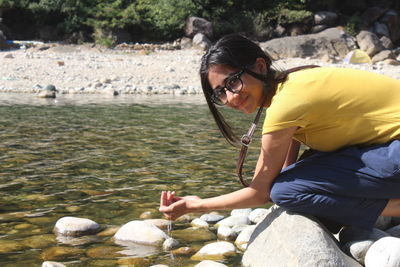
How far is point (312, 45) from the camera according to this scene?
2180 centimetres

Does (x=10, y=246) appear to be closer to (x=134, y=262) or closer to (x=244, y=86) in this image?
(x=134, y=262)

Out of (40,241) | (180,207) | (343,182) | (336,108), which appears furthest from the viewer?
(40,241)

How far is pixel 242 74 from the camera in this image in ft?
7.89

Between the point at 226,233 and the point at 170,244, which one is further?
the point at 226,233

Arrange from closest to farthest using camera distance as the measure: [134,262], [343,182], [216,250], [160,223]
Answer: [343,182], [134,262], [216,250], [160,223]

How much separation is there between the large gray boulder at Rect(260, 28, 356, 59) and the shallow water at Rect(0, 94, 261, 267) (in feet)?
40.8

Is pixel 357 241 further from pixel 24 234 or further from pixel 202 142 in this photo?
pixel 202 142

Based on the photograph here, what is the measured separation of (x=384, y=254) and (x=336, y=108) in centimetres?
64

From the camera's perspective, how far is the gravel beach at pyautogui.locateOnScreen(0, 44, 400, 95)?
43.8 ft

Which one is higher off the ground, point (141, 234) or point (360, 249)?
point (360, 249)

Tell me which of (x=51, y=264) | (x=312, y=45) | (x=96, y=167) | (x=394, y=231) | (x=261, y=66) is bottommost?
(x=96, y=167)

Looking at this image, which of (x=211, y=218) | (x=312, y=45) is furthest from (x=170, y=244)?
(x=312, y=45)

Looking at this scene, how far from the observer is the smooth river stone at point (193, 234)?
3.19m

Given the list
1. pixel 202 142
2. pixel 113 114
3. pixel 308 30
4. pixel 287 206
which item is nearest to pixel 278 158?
pixel 287 206
